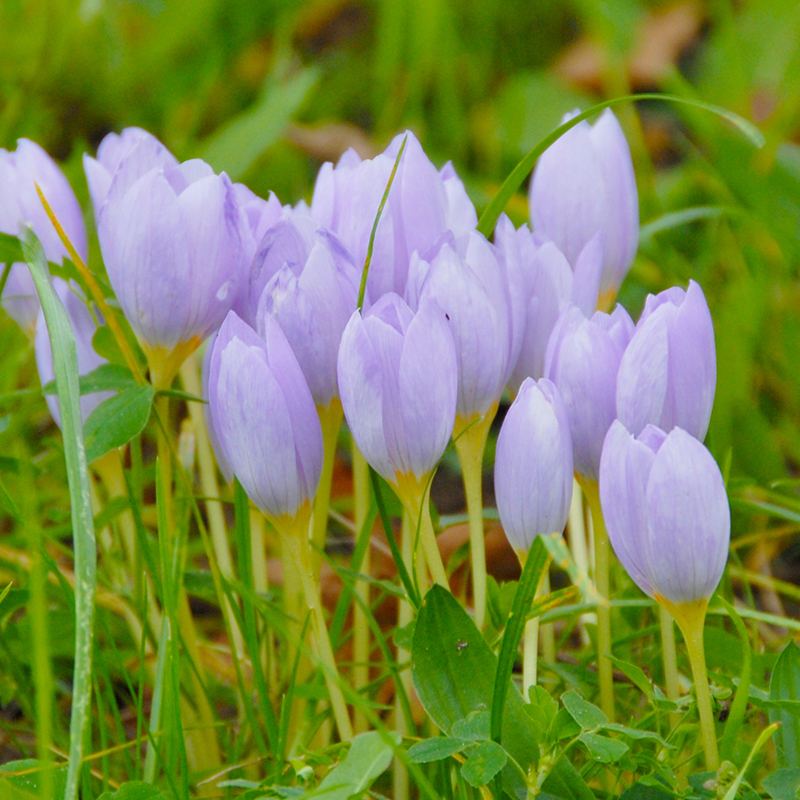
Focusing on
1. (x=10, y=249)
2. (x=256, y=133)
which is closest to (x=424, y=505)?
(x=10, y=249)

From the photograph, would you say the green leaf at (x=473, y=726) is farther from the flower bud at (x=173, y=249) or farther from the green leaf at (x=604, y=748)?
the flower bud at (x=173, y=249)

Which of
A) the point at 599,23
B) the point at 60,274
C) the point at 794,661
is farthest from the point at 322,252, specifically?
the point at 599,23

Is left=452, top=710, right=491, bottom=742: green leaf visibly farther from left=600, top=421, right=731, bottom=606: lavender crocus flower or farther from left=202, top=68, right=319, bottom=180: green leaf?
left=202, top=68, right=319, bottom=180: green leaf

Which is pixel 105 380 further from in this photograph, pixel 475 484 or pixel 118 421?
pixel 475 484

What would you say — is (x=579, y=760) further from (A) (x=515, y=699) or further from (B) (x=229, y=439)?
(B) (x=229, y=439)

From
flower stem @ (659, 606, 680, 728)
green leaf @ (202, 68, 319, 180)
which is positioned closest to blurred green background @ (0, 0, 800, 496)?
green leaf @ (202, 68, 319, 180)

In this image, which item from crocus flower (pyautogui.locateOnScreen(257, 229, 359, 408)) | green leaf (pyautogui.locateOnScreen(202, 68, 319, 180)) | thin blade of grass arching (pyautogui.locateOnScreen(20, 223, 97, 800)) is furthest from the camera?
green leaf (pyautogui.locateOnScreen(202, 68, 319, 180))
